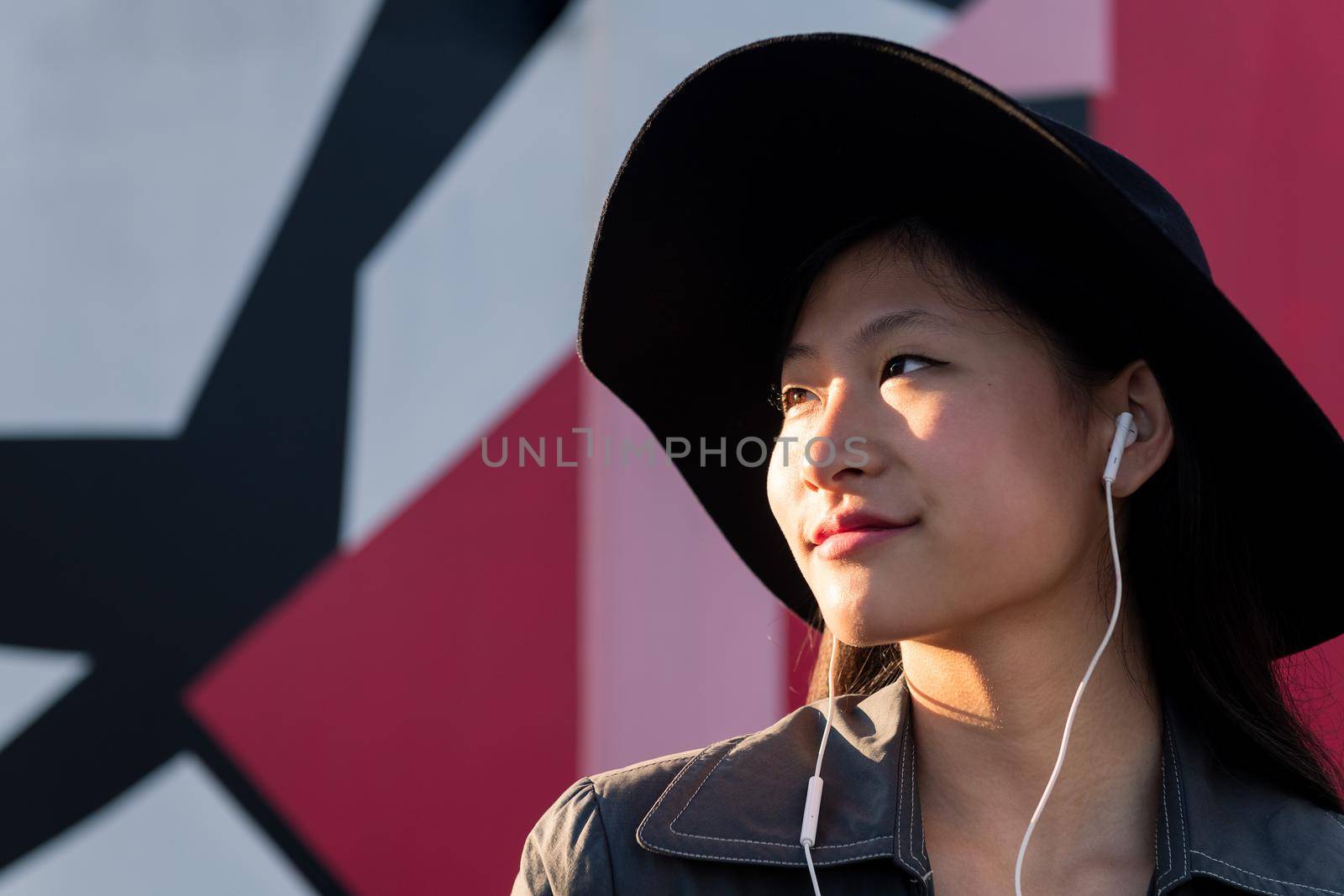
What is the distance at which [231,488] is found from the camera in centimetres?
215

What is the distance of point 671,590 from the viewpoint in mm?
2160

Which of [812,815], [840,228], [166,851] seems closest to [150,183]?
[166,851]

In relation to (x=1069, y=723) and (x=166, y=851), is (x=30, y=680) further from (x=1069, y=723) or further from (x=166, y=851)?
(x=1069, y=723)

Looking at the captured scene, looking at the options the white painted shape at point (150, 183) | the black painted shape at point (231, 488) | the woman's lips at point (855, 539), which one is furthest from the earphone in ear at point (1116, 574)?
the white painted shape at point (150, 183)

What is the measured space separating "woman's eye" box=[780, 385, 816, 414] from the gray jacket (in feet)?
1.20

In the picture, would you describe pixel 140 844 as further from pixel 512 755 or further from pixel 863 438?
pixel 863 438

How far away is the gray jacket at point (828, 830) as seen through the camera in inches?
49.2

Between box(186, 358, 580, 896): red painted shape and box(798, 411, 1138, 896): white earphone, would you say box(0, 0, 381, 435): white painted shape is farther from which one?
box(798, 411, 1138, 896): white earphone

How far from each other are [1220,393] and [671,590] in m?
1.09

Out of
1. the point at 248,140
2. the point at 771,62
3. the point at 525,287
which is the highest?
the point at 248,140

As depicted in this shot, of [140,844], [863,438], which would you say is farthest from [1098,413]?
[140,844]

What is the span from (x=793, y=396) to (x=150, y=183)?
135 centimetres

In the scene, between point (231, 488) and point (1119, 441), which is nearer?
point (1119, 441)

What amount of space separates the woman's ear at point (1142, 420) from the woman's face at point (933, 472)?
37 millimetres
